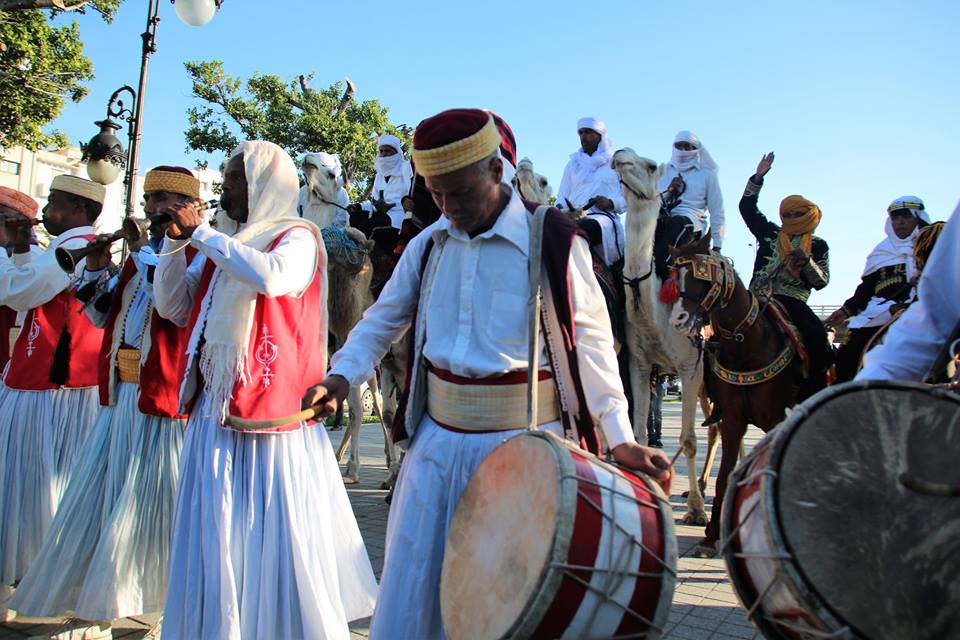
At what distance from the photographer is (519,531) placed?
2.03m

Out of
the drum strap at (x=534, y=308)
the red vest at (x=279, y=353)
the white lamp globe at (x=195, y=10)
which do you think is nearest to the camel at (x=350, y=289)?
the white lamp globe at (x=195, y=10)

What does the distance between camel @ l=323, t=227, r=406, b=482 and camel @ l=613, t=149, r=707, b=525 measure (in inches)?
97.9

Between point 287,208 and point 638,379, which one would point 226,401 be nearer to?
point 287,208

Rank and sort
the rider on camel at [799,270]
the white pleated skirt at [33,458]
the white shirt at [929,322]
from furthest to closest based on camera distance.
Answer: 1. the rider on camel at [799,270]
2. the white pleated skirt at [33,458]
3. the white shirt at [929,322]

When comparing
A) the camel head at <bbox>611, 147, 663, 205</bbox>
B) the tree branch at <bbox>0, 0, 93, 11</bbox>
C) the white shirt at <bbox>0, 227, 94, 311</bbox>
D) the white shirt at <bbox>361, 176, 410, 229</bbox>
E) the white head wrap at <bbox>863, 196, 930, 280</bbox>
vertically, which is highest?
the tree branch at <bbox>0, 0, 93, 11</bbox>

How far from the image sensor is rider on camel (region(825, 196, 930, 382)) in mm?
6758

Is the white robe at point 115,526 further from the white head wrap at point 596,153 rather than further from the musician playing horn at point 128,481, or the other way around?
the white head wrap at point 596,153

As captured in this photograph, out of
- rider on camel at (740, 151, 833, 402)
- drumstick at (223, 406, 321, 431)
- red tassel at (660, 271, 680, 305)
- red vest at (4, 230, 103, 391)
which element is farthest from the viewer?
rider on camel at (740, 151, 833, 402)

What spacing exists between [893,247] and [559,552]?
6580 millimetres

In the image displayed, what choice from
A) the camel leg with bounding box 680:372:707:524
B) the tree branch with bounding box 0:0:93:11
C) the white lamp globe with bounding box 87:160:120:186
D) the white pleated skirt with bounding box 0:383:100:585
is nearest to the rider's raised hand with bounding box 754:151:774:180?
the camel leg with bounding box 680:372:707:524

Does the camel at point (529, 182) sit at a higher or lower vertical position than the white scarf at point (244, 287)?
higher

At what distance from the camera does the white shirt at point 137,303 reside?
409 centimetres

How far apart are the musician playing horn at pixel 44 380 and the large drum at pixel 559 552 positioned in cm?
347

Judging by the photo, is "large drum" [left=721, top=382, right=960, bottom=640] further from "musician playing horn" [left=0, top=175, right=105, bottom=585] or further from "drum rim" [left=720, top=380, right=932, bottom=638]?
"musician playing horn" [left=0, top=175, right=105, bottom=585]
